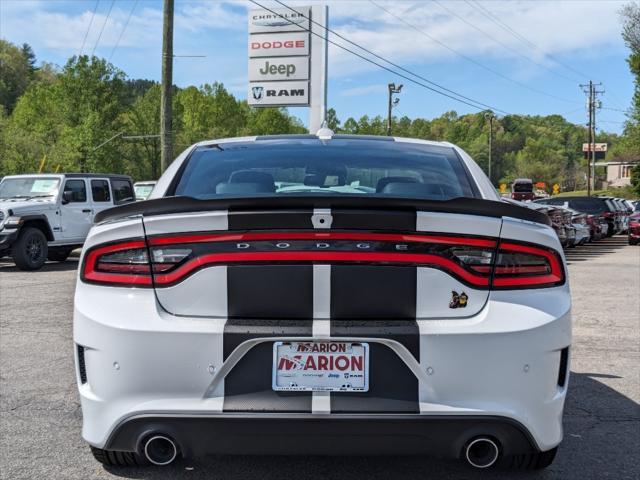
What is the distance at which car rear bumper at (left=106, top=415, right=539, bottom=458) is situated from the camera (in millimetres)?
2453

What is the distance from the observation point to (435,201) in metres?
2.67

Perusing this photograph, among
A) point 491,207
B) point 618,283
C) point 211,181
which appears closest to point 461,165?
point 491,207

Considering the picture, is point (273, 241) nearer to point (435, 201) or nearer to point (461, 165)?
point (435, 201)

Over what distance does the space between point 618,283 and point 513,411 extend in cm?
1077

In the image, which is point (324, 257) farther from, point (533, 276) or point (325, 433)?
point (533, 276)

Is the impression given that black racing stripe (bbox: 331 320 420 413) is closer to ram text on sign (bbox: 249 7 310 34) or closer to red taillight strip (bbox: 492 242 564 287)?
red taillight strip (bbox: 492 242 564 287)

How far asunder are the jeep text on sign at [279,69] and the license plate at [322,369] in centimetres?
2744

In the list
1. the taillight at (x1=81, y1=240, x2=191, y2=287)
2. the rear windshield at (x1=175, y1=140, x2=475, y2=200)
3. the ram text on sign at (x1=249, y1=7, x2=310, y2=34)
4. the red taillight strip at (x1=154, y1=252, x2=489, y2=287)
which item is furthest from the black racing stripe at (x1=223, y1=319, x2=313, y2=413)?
the ram text on sign at (x1=249, y1=7, x2=310, y2=34)

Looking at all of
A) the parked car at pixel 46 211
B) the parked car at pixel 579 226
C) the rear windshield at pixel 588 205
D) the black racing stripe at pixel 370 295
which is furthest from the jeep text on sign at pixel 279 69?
the black racing stripe at pixel 370 295

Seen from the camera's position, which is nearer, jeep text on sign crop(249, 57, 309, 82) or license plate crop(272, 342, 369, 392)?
license plate crop(272, 342, 369, 392)

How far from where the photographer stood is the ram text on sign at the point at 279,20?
28.9 m

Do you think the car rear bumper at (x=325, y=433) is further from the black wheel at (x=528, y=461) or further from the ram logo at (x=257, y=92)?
the ram logo at (x=257, y=92)

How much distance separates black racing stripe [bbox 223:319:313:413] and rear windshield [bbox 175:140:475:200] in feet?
3.66

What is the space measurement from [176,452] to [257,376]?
441 millimetres
